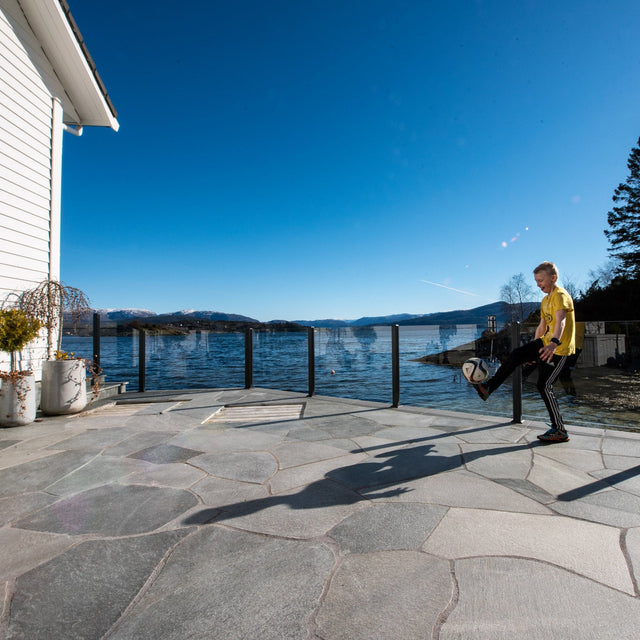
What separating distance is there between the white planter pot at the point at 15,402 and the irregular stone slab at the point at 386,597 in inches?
164

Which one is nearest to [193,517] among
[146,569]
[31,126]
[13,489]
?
[146,569]

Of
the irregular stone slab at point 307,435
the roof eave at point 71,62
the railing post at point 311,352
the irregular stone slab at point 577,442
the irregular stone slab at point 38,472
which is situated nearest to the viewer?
the irregular stone slab at point 38,472

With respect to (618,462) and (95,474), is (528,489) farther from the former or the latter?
(95,474)

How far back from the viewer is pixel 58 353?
14.9 feet

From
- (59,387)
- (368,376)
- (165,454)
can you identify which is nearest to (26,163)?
(59,387)

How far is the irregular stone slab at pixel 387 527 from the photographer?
62.0 inches

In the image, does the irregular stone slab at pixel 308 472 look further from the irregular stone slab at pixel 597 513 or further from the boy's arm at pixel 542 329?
the boy's arm at pixel 542 329

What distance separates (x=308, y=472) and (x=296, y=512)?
570 millimetres

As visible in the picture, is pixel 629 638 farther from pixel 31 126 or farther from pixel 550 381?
pixel 31 126

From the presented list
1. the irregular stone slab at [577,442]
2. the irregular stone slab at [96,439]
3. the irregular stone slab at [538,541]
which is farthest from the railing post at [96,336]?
the irregular stone slab at [577,442]

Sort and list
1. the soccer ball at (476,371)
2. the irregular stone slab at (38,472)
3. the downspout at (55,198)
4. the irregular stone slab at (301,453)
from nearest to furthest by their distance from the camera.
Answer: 1. the irregular stone slab at (38,472)
2. the irregular stone slab at (301,453)
3. the soccer ball at (476,371)
4. the downspout at (55,198)

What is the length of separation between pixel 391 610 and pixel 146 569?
3.20 feet

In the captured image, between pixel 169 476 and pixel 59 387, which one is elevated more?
pixel 59 387

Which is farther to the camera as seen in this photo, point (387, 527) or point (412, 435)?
point (412, 435)
